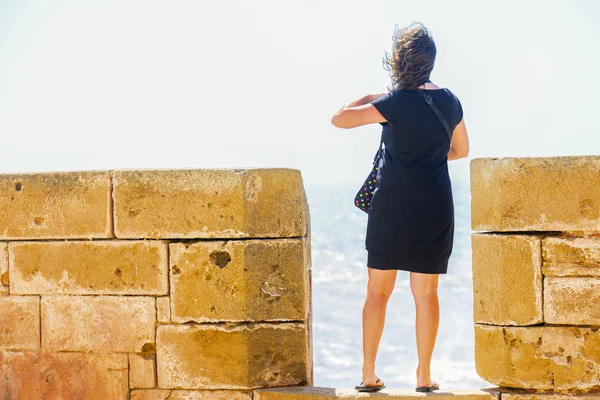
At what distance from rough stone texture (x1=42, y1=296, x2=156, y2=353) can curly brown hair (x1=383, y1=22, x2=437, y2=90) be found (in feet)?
6.23

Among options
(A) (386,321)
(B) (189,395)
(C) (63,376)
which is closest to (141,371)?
(B) (189,395)

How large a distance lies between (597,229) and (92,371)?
2.96 m

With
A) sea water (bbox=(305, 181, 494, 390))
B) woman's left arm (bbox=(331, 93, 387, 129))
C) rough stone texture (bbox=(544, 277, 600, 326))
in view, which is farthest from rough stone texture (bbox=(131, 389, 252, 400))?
sea water (bbox=(305, 181, 494, 390))

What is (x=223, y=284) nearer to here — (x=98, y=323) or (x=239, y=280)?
(x=239, y=280)

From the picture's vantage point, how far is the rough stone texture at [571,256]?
443 centimetres

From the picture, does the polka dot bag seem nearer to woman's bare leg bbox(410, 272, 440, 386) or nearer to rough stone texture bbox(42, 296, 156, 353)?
woman's bare leg bbox(410, 272, 440, 386)

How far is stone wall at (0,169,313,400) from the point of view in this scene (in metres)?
4.66

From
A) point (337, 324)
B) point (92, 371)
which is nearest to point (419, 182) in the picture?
point (92, 371)

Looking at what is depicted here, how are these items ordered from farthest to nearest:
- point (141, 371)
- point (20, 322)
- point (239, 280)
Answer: point (20, 322) < point (141, 371) < point (239, 280)

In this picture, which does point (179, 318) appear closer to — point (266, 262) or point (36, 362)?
point (266, 262)

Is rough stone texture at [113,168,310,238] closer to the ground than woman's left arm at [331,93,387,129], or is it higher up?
closer to the ground

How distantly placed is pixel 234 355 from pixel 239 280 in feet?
1.40

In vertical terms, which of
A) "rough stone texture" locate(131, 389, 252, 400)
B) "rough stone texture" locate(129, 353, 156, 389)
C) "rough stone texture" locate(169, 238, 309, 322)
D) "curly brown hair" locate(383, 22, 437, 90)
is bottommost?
"rough stone texture" locate(131, 389, 252, 400)

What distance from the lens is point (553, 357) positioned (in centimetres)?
448
